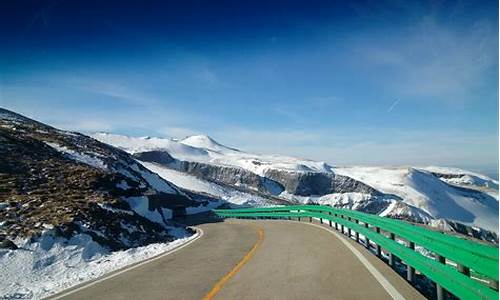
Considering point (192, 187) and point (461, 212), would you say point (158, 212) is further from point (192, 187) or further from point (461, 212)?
point (461, 212)

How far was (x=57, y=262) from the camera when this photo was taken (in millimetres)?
13109

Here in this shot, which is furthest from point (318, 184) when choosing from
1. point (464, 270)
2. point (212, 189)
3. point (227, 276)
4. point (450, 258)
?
point (464, 270)

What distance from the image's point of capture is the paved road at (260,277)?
7.16m

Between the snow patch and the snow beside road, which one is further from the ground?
the snow patch

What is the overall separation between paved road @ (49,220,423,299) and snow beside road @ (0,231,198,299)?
1379 millimetres

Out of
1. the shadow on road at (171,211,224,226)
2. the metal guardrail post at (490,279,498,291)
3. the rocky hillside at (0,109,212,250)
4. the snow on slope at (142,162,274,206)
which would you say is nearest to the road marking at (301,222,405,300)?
the metal guardrail post at (490,279,498,291)

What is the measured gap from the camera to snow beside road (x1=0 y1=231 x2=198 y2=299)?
1052 cm

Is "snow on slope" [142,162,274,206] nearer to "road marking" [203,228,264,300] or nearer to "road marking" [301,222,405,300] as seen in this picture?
"road marking" [203,228,264,300]

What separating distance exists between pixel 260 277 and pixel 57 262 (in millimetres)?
7625

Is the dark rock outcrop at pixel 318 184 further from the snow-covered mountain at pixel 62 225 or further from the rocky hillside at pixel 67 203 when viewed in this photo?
the snow-covered mountain at pixel 62 225

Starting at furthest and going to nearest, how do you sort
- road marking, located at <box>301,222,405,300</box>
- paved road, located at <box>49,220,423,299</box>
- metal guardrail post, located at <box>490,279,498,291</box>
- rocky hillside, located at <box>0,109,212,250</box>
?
1. rocky hillside, located at <box>0,109,212,250</box>
2. paved road, located at <box>49,220,423,299</box>
3. road marking, located at <box>301,222,405,300</box>
4. metal guardrail post, located at <box>490,279,498,291</box>

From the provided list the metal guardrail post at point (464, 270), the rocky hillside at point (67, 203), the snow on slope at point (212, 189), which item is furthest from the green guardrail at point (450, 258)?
the snow on slope at point (212, 189)

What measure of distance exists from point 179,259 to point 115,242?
566 centimetres

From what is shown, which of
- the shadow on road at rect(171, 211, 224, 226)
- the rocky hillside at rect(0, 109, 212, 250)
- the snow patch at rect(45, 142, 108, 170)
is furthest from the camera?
the snow patch at rect(45, 142, 108, 170)
